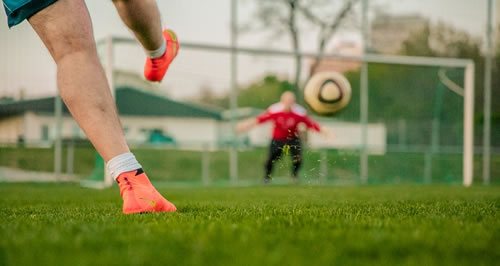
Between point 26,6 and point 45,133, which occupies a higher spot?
point 26,6

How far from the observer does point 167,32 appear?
108 inches

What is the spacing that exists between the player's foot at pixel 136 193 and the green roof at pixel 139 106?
6180 mm

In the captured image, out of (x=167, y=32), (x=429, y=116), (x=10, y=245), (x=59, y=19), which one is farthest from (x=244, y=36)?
(x=10, y=245)

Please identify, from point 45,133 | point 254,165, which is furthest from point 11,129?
point 254,165

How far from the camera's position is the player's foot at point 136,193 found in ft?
7.09

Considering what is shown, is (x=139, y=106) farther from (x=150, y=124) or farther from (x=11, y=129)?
(x=11, y=129)

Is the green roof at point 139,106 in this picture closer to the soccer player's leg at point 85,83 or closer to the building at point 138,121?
the building at point 138,121

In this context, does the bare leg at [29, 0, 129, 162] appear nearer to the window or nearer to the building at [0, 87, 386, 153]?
the building at [0, 87, 386, 153]

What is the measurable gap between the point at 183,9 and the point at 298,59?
2309 millimetres

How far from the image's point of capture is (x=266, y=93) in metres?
9.33

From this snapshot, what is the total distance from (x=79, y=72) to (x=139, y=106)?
21.0ft

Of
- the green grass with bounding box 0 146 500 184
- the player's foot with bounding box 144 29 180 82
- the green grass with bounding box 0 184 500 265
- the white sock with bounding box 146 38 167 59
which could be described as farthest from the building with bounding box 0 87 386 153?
the green grass with bounding box 0 184 500 265

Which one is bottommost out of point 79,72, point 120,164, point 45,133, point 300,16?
point 120,164

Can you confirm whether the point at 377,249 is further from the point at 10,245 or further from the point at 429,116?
the point at 429,116
